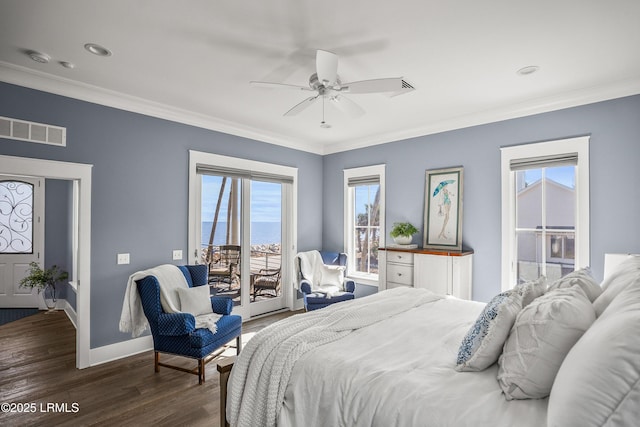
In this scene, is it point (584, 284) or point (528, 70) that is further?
point (528, 70)

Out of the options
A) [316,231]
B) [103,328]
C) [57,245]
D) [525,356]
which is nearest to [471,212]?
[316,231]

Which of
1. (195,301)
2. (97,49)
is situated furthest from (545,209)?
(97,49)

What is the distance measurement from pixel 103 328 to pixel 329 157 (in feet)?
13.0

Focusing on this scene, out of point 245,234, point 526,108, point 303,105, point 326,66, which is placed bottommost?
point 245,234

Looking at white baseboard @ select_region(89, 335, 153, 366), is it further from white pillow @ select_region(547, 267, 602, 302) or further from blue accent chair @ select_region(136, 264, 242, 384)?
white pillow @ select_region(547, 267, 602, 302)

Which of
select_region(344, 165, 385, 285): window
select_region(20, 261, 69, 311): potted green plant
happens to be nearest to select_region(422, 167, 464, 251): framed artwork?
select_region(344, 165, 385, 285): window

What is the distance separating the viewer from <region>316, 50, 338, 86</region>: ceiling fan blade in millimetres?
2205

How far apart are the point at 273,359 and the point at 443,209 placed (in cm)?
326

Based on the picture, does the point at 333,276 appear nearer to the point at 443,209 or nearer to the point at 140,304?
the point at 443,209

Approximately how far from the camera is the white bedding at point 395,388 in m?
1.24

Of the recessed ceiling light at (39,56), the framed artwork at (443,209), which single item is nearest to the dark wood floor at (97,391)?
the recessed ceiling light at (39,56)

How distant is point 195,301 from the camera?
3299 mm

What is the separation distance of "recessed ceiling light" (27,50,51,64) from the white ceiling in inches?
2.1

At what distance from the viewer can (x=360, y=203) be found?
541cm
